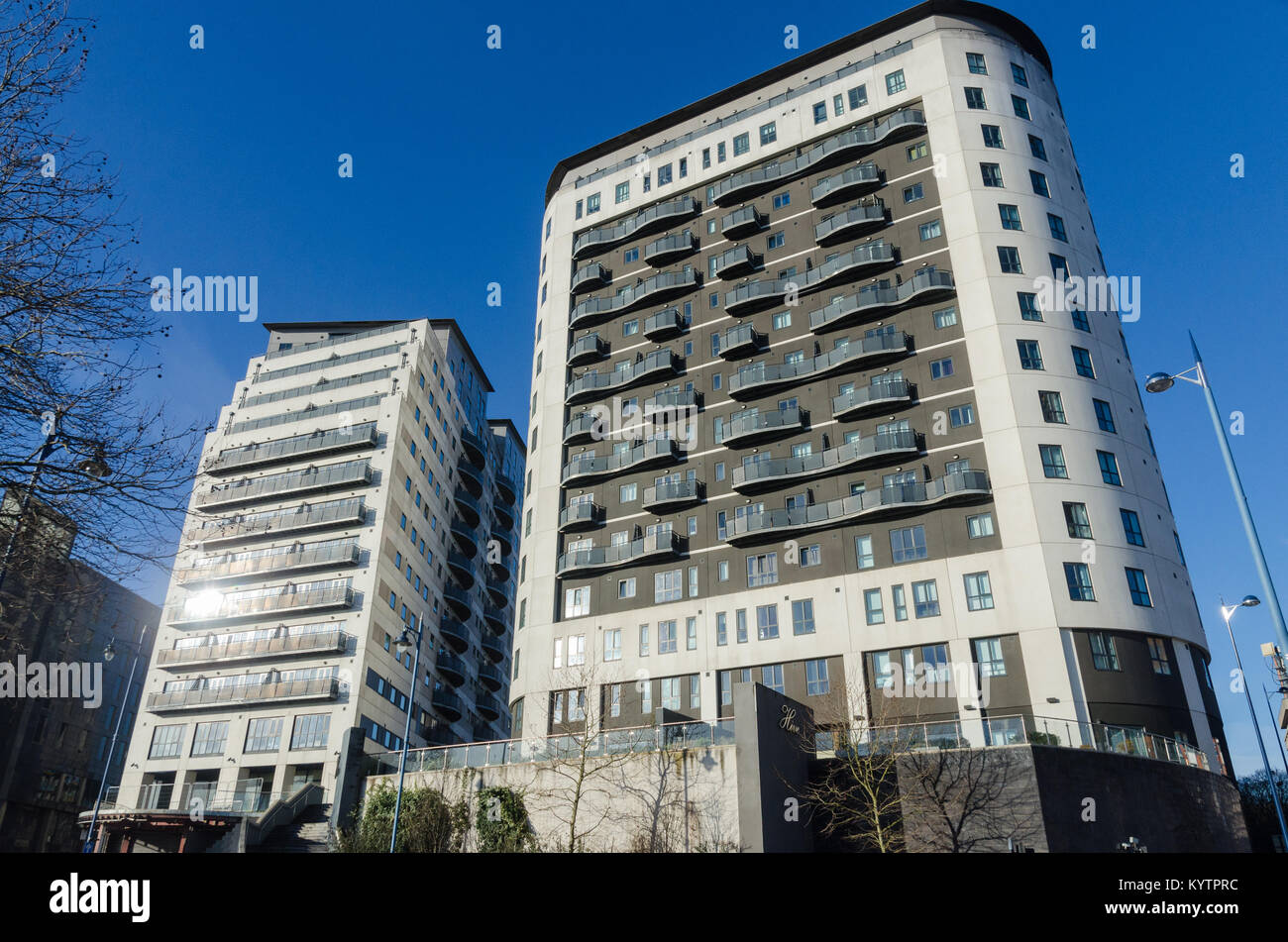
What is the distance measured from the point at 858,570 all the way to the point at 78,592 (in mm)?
40989

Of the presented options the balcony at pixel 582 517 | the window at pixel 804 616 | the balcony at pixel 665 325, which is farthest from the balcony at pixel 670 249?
the window at pixel 804 616

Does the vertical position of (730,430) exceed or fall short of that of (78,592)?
it exceeds it

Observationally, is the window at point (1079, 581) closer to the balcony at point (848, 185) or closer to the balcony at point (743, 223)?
the balcony at point (848, 185)

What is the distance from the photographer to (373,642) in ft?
210

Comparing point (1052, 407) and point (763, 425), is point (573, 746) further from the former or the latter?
point (1052, 407)

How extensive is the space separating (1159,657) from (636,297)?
40.4m

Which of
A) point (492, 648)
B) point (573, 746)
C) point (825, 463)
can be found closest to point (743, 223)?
point (825, 463)

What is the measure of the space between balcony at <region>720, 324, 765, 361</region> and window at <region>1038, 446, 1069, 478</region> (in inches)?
761

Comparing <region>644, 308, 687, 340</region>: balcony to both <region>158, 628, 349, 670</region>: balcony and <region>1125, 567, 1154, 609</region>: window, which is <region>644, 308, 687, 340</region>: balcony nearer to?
<region>158, 628, 349, 670</region>: balcony

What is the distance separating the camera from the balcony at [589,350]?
6372cm

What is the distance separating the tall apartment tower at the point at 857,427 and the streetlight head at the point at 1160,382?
16404 mm
